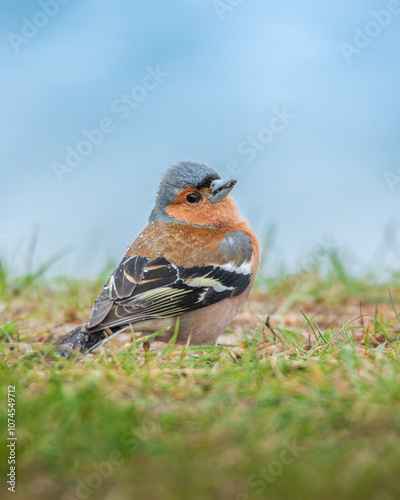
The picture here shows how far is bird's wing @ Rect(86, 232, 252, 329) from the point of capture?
4949mm

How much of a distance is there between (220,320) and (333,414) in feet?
8.12

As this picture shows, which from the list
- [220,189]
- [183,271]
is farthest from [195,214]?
[183,271]

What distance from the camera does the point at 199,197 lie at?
6.01 m

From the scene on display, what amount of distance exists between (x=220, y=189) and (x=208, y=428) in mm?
3370

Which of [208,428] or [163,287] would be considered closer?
[208,428]

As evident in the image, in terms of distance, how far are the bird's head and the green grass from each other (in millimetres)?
1978

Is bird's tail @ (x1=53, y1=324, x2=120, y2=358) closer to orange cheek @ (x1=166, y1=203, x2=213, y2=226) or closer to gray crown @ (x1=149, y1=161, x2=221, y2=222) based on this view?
orange cheek @ (x1=166, y1=203, x2=213, y2=226)

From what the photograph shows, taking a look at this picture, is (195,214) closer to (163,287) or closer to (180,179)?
(180,179)

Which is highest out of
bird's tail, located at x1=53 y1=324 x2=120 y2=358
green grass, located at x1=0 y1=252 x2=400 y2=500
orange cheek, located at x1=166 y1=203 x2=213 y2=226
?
orange cheek, located at x1=166 y1=203 x2=213 y2=226

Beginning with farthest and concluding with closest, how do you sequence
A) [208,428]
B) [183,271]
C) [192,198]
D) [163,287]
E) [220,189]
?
[192,198] → [220,189] → [183,271] → [163,287] → [208,428]

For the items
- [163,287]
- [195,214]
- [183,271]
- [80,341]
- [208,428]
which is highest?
[195,214]

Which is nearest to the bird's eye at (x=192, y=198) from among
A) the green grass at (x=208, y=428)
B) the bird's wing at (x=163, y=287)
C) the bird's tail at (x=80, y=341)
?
the bird's wing at (x=163, y=287)

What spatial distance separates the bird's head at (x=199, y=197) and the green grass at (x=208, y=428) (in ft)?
6.49

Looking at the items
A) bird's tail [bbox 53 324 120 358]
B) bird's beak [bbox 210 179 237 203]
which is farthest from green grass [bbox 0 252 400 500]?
bird's beak [bbox 210 179 237 203]
